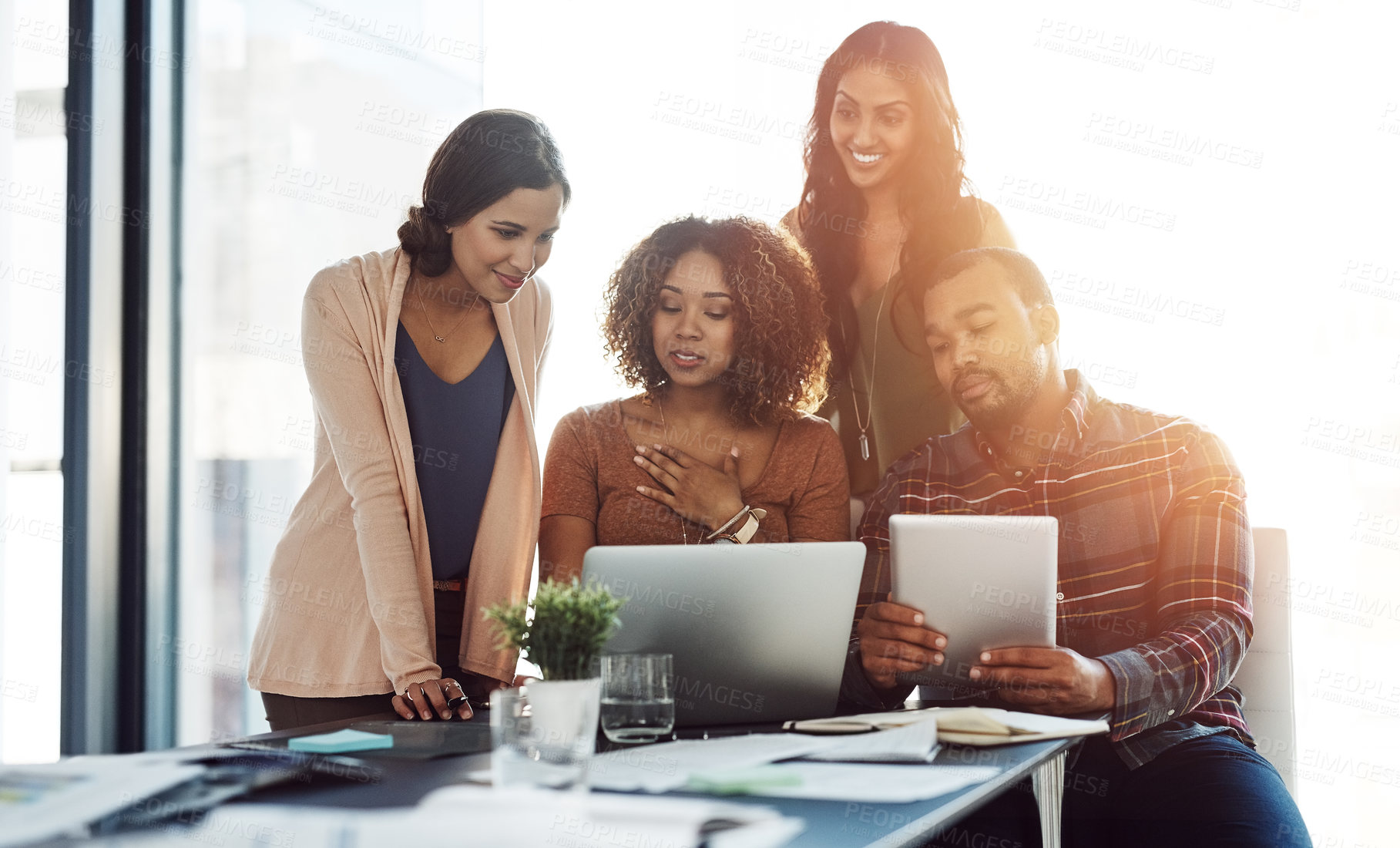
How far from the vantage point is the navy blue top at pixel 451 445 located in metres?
1.75

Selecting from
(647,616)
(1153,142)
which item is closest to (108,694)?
(647,616)

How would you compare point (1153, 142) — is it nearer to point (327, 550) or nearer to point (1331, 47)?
point (1331, 47)

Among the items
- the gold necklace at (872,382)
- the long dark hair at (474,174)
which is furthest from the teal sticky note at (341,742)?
the gold necklace at (872,382)

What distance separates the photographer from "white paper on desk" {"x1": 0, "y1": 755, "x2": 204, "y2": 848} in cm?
80

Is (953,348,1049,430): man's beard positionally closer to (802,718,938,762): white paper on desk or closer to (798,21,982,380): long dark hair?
(798,21,982,380): long dark hair

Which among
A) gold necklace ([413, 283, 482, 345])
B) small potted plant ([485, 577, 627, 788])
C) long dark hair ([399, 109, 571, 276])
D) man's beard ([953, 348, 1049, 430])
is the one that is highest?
long dark hair ([399, 109, 571, 276])

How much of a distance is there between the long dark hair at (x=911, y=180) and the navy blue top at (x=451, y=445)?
2.63ft

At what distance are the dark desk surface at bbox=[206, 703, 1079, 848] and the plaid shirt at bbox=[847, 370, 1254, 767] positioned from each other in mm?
486

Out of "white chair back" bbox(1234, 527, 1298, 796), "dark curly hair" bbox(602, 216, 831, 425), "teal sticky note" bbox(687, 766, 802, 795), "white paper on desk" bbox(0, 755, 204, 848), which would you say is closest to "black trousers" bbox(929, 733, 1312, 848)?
"white chair back" bbox(1234, 527, 1298, 796)

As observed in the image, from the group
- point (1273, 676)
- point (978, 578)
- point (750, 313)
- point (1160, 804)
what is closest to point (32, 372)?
point (750, 313)

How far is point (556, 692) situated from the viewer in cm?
103

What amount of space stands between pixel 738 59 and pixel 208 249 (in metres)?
1.63

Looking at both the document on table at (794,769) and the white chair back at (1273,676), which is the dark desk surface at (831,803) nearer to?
the document on table at (794,769)

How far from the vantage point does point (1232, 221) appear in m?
2.46
